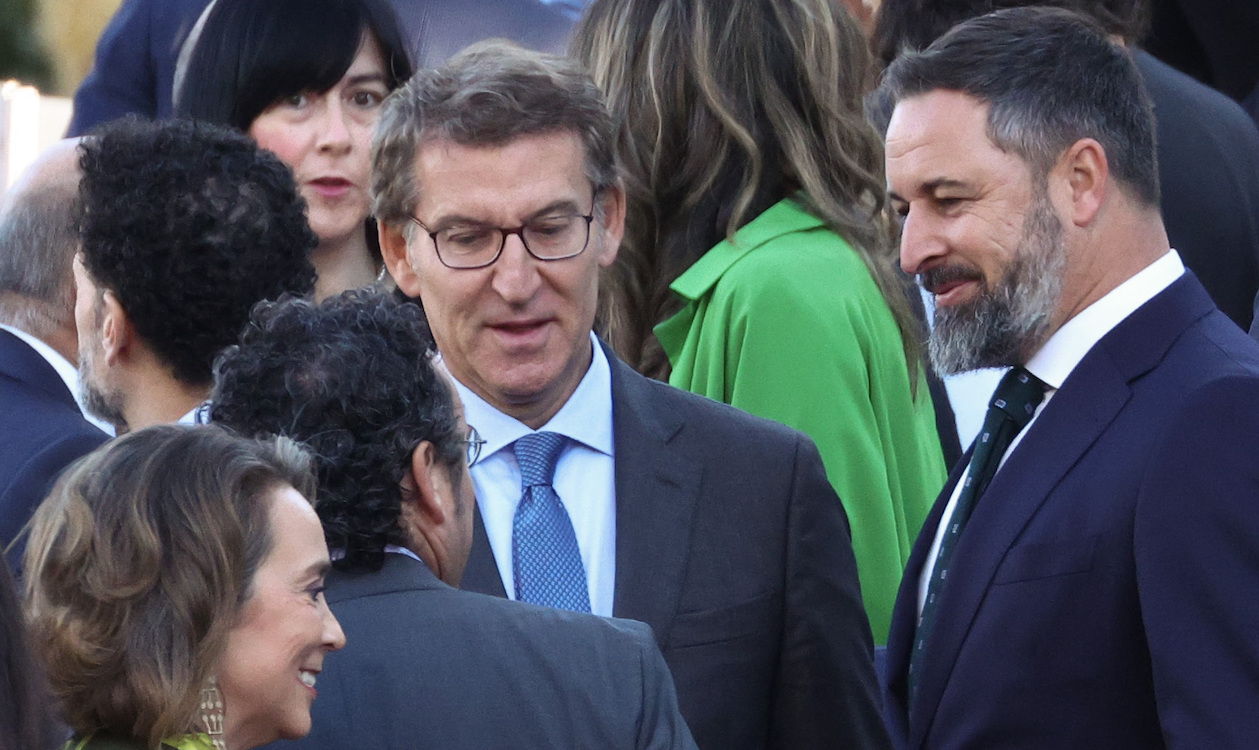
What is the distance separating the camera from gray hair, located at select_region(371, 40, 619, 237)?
10.9 ft

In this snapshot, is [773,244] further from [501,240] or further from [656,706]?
[656,706]

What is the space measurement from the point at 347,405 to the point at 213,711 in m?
0.48

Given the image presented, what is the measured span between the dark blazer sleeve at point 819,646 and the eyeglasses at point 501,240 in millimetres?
597

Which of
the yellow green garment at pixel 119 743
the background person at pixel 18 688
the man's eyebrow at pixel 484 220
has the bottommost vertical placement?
the yellow green garment at pixel 119 743

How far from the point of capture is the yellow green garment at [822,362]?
377 centimetres

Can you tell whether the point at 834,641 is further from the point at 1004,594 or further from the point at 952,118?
the point at 952,118

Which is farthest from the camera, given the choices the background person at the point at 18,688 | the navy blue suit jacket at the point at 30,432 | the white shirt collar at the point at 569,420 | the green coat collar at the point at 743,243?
the green coat collar at the point at 743,243

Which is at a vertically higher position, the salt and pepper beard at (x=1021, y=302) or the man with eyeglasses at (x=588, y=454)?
the salt and pepper beard at (x=1021, y=302)

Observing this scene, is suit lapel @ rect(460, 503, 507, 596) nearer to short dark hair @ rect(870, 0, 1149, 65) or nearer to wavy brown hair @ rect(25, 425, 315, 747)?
wavy brown hair @ rect(25, 425, 315, 747)

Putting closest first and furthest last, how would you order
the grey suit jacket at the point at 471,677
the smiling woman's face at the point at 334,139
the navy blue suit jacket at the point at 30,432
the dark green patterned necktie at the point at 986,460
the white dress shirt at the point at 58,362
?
1. the grey suit jacket at the point at 471,677
2. the navy blue suit jacket at the point at 30,432
3. the dark green patterned necktie at the point at 986,460
4. the white dress shirt at the point at 58,362
5. the smiling woman's face at the point at 334,139

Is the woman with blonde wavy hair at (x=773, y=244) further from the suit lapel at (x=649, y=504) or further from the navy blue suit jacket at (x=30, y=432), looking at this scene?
the navy blue suit jacket at (x=30, y=432)

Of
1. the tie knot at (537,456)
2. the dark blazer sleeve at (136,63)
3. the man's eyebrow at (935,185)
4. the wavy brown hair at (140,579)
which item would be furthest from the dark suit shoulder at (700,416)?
the dark blazer sleeve at (136,63)

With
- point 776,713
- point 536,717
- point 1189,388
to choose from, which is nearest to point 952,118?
point 1189,388

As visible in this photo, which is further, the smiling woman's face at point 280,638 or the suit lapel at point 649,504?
the suit lapel at point 649,504
